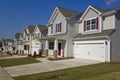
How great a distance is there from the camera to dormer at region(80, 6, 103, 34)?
68.3 ft

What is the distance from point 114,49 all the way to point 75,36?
7.62 metres

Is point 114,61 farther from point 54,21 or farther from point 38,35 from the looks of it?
point 38,35

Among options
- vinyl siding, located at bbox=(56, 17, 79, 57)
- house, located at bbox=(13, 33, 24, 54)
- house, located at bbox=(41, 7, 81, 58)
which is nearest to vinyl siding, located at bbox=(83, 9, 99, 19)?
vinyl siding, located at bbox=(56, 17, 79, 57)

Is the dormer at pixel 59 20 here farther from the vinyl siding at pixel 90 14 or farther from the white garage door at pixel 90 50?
the white garage door at pixel 90 50

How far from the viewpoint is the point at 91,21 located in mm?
22109

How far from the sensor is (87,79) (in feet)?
30.8

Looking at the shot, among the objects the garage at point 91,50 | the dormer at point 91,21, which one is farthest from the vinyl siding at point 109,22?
the garage at point 91,50

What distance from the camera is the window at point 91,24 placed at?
21.3 meters

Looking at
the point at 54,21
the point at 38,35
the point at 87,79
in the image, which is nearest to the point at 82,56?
the point at 54,21

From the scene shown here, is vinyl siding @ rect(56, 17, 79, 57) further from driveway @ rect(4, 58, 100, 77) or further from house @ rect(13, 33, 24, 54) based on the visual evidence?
house @ rect(13, 33, 24, 54)

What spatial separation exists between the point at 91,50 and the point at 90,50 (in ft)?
0.65

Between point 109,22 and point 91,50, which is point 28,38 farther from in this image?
point 109,22

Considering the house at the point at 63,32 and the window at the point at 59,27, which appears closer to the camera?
the house at the point at 63,32

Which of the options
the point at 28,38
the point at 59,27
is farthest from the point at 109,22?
the point at 28,38
